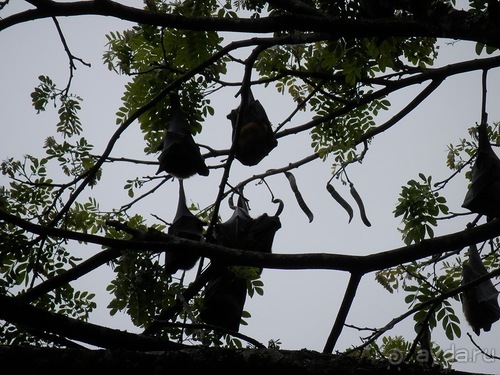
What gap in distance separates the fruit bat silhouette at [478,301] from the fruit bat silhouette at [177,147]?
2812 mm

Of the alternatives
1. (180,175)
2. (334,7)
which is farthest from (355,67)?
(180,175)

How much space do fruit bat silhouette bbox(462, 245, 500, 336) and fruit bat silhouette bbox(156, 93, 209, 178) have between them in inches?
111

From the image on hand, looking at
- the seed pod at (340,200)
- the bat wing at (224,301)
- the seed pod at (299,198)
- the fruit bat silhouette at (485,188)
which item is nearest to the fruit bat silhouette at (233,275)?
the bat wing at (224,301)

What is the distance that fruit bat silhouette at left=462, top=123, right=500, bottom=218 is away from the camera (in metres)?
4.63

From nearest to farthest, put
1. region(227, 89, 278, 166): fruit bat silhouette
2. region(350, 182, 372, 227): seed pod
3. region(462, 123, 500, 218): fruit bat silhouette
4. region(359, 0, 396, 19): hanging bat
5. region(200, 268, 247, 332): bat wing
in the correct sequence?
region(359, 0, 396, 19): hanging bat, region(462, 123, 500, 218): fruit bat silhouette, region(350, 182, 372, 227): seed pod, region(200, 268, 247, 332): bat wing, region(227, 89, 278, 166): fruit bat silhouette

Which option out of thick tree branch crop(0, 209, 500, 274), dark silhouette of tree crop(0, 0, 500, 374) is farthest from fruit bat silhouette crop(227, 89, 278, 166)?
thick tree branch crop(0, 209, 500, 274)

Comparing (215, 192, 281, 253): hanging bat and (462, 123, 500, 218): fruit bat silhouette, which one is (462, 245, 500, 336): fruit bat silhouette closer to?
(462, 123, 500, 218): fruit bat silhouette

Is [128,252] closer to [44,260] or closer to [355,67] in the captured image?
[44,260]

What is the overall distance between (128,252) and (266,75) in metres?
2.41

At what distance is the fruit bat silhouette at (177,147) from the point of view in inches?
190

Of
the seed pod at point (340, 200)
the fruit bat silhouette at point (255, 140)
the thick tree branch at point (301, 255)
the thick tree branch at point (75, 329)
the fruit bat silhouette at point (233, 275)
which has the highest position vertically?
the fruit bat silhouette at point (255, 140)

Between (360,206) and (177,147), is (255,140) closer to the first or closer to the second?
(177,147)

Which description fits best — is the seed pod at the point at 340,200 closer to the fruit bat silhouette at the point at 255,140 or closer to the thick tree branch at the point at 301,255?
the fruit bat silhouette at the point at 255,140

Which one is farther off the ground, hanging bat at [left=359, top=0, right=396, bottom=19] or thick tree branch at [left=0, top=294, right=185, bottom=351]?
hanging bat at [left=359, top=0, right=396, bottom=19]
